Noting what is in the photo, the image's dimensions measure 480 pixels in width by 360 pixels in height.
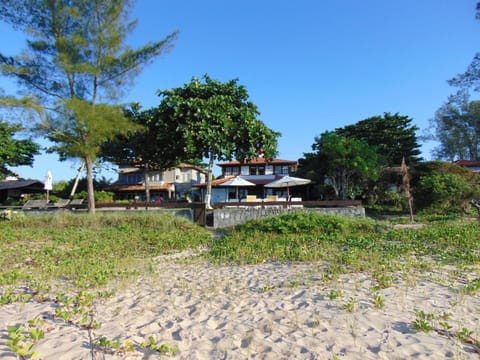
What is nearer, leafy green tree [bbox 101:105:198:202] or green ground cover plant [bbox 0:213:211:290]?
green ground cover plant [bbox 0:213:211:290]

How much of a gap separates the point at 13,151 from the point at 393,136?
40608 mm

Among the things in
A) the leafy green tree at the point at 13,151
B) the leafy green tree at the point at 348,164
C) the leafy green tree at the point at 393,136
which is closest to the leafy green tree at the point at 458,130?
the leafy green tree at the point at 393,136

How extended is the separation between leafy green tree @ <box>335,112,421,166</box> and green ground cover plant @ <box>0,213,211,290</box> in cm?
2723

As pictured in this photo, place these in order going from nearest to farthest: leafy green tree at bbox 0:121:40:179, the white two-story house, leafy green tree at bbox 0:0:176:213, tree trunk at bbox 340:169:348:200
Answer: leafy green tree at bbox 0:0:176:213, tree trunk at bbox 340:169:348:200, leafy green tree at bbox 0:121:40:179, the white two-story house

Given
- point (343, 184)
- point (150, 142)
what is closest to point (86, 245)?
point (150, 142)

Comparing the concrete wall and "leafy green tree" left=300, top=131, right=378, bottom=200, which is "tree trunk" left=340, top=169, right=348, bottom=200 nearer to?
"leafy green tree" left=300, top=131, right=378, bottom=200

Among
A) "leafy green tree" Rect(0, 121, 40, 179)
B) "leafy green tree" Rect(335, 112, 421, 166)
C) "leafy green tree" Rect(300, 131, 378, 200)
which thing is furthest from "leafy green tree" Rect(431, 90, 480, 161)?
"leafy green tree" Rect(0, 121, 40, 179)

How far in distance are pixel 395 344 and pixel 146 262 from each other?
202 inches

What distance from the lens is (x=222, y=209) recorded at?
13750 mm

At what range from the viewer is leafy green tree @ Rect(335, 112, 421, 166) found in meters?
31.3

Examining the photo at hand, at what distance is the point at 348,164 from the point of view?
20469 mm

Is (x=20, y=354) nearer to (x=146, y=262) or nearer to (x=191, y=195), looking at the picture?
(x=146, y=262)

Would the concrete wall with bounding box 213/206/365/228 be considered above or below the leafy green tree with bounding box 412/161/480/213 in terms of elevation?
below

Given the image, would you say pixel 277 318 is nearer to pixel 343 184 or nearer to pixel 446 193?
pixel 446 193
